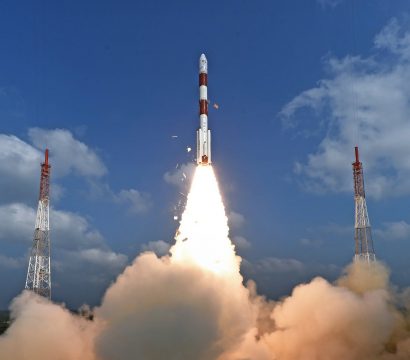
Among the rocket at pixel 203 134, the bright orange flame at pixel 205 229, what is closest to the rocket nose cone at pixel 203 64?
the rocket at pixel 203 134

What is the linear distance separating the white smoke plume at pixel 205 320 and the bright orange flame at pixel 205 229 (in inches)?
2.7

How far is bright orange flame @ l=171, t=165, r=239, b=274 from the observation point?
3744 centimetres

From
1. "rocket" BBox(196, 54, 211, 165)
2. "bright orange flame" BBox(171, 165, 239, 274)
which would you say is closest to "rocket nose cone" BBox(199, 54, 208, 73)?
"rocket" BBox(196, 54, 211, 165)

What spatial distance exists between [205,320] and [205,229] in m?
7.19

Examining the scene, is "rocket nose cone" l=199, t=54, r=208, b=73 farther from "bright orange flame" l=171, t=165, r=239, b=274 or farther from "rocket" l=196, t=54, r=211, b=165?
"bright orange flame" l=171, t=165, r=239, b=274

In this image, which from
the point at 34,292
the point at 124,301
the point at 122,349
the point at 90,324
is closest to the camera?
the point at 122,349

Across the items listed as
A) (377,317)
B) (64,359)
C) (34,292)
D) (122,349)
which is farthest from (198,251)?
(34,292)

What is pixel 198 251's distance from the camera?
37.4 meters

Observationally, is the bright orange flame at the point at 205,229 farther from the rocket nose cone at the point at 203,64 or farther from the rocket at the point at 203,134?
the rocket nose cone at the point at 203,64

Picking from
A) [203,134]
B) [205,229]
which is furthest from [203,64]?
[205,229]

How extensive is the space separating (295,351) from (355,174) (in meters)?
18.0

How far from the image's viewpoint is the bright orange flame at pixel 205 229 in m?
37.4

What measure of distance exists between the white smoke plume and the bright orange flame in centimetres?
7

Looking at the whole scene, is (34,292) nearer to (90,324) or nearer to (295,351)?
(90,324)
